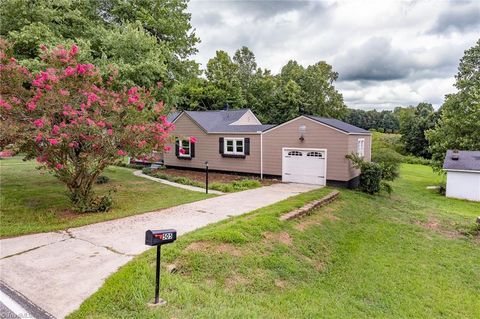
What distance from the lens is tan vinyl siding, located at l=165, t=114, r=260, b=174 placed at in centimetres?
1588

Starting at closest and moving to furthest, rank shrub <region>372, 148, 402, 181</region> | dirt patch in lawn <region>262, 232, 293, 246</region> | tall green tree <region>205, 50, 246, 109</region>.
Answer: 1. dirt patch in lawn <region>262, 232, 293, 246</region>
2. shrub <region>372, 148, 402, 181</region>
3. tall green tree <region>205, 50, 246, 109</region>

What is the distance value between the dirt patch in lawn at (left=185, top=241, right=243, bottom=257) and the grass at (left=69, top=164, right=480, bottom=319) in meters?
0.02

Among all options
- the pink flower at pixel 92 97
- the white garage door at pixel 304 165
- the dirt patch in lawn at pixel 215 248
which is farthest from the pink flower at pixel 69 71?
the white garage door at pixel 304 165

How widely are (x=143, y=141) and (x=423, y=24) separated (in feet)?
45.1

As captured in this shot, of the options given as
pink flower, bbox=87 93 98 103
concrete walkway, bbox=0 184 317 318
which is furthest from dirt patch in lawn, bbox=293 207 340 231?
pink flower, bbox=87 93 98 103

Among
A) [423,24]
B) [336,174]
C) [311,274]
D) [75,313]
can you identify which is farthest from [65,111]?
[423,24]

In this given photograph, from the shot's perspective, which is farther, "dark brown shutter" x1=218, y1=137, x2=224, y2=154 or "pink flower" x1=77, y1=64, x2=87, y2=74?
"dark brown shutter" x1=218, y1=137, x2=224, y2=154

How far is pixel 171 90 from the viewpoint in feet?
47.5

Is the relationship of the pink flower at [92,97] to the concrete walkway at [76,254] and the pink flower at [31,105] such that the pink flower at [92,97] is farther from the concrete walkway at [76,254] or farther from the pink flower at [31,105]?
the concrete walkway at [76,254]

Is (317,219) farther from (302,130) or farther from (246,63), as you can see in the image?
(246,63)

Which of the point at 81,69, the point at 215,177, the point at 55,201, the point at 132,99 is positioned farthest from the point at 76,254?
the point at 215,177

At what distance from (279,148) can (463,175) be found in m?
12.2

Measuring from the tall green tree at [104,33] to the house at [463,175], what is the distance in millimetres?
17127

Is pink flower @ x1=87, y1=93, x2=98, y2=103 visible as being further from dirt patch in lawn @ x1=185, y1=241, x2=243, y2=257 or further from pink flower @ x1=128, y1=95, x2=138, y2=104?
dirt patch in lawn @ x1=185, y1=241, x2=243, y2=257
